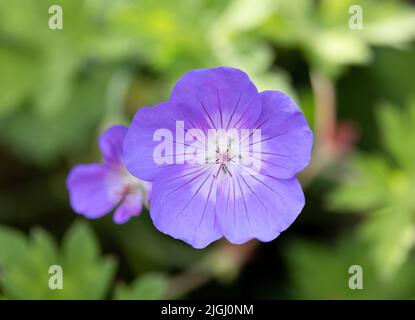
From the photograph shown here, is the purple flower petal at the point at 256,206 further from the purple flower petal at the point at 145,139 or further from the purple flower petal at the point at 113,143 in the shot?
the purple flower petal at the point at 113,143

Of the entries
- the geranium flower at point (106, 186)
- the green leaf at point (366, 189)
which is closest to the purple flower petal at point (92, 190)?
the geranium flower at point (106, 186)

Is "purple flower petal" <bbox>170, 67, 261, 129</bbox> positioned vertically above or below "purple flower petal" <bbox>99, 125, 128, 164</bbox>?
above

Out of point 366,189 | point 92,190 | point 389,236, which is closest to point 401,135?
point 366,189

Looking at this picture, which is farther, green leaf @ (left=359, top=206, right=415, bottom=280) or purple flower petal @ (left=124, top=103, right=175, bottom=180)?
green leaf @ (left=359, top=206, right=415, bottom=280)

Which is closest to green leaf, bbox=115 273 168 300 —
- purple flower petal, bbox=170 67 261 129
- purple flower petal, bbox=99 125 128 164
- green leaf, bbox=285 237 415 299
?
purple flower petal, bbox=99 125 128 164

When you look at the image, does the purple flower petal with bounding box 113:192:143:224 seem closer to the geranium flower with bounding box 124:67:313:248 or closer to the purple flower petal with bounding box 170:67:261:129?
the geranium flower with bounding box 124:67:313:248

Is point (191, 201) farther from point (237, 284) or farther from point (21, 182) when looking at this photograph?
point (21, 182)
